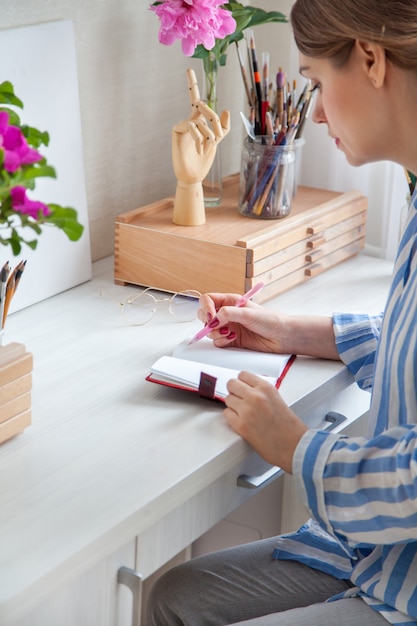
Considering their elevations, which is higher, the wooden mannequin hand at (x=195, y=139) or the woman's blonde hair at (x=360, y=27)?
the woman's blonde hair at (x=360, y=27)

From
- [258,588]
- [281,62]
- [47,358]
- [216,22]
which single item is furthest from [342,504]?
[281,62]

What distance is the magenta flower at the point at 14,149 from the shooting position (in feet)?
2.94

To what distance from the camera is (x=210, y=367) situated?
4.25 feet

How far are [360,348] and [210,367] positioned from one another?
0.74 feet

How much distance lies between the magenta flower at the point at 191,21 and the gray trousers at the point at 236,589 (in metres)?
0.81

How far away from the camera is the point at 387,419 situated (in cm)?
114

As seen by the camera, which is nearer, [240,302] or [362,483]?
[362,483]

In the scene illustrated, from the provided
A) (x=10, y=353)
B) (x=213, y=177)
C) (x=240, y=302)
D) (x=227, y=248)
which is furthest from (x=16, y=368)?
(x=213, y=177)

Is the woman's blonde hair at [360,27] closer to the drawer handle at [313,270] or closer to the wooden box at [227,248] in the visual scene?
the wooden box at [227,248]

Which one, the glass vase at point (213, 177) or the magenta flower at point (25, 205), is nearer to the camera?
the magenta flower at point (25, 205)

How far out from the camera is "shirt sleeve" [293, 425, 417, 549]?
0.99m

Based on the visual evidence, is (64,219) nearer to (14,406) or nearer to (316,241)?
(14,406)

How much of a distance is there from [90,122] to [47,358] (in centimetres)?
53

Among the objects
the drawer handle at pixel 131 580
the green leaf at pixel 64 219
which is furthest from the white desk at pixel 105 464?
the green leaf at pixel 64 219
